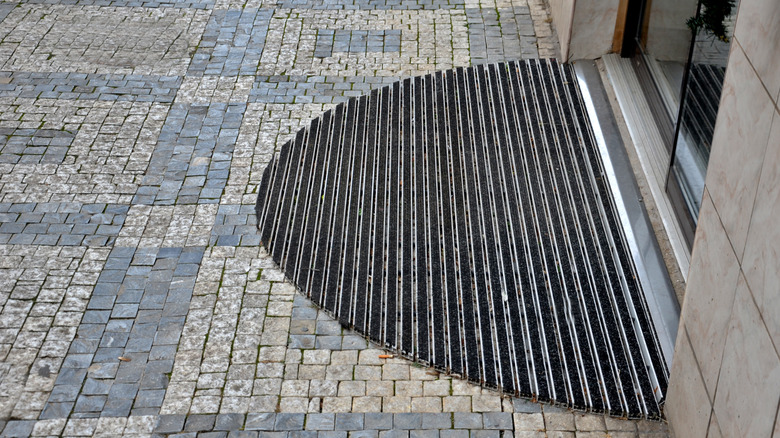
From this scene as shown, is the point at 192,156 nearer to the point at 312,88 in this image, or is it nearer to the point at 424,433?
the point at 312,88

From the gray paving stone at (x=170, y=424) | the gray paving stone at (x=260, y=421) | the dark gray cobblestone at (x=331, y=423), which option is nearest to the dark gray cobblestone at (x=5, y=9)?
the gray paving stone at (x=170, y=424)

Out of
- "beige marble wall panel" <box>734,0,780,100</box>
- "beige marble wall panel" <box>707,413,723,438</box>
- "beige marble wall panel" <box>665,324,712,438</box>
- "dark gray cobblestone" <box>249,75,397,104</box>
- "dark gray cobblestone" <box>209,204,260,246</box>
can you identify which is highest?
"beige marble wall panel" <box>734,0,780,100</box>

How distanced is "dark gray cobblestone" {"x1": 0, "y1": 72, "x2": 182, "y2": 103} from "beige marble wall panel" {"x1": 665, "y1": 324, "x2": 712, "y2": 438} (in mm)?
6055

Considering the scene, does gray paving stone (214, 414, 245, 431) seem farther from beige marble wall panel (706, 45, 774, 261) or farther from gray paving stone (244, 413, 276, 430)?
beige marble wall panel (706, 45, 774, 261)

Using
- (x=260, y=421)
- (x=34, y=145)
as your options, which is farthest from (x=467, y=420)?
(x=34, y=145)

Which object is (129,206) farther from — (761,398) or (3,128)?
(761,398)

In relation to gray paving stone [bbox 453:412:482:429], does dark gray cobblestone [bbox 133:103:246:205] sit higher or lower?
lower

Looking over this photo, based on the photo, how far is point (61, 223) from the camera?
24.2 ft

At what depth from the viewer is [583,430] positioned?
5398 mm

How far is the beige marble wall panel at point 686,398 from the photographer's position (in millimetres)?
4777

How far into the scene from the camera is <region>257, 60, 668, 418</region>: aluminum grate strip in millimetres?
5910

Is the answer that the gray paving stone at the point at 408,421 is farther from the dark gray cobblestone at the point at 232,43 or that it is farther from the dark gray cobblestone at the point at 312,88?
the dark gray cobblestone at the point at 232,43

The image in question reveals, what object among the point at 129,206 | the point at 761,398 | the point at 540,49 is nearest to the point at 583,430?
the point at 761,398

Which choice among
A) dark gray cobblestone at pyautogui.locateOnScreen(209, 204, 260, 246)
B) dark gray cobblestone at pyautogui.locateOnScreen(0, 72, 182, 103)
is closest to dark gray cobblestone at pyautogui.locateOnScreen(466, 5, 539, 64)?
dark gray cobblestone at pyautogui.locateOnScreen(0, 72, 182, 103)
